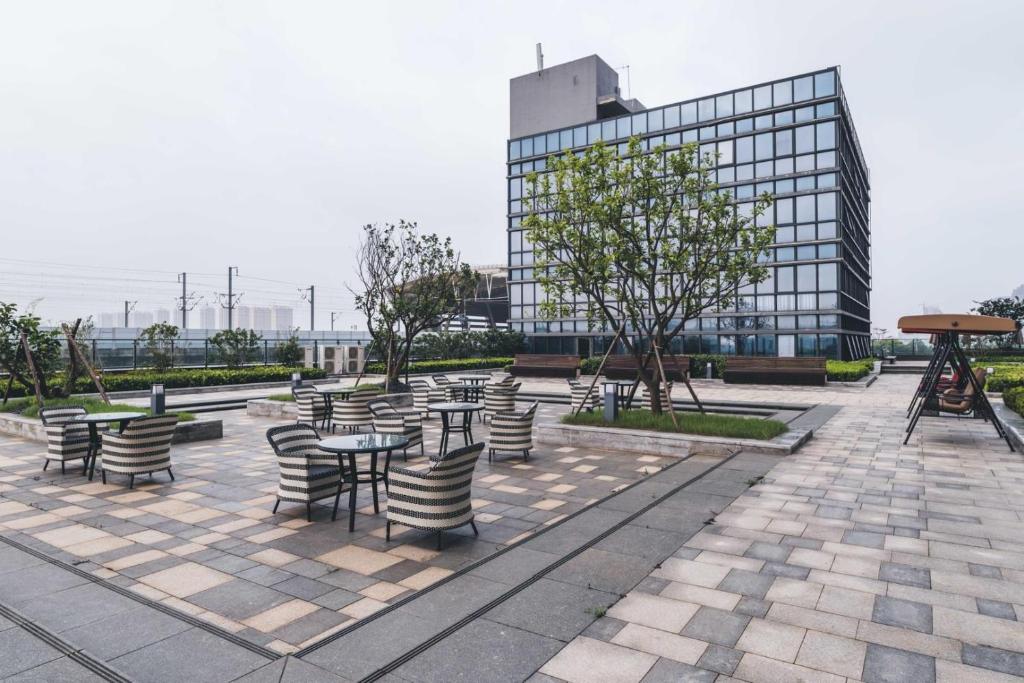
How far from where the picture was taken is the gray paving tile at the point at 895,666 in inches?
120

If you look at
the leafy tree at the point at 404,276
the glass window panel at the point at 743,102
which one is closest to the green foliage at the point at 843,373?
the leafy tree at the point at 404,276

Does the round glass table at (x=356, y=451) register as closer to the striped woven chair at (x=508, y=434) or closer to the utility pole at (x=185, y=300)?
the striped woven chair at (x=508, y=434)

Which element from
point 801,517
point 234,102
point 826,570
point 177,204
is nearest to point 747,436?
point 801,517

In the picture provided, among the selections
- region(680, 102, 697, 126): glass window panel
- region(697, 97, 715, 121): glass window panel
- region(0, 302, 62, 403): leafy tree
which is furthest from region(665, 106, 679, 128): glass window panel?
region(0, 302, 62, 403): leafy tree

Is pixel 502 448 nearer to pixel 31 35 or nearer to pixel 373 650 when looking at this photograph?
pixel 373 650

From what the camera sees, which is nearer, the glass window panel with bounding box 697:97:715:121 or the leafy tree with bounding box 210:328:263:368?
the leafy tree with bounding box 210:328:263:368

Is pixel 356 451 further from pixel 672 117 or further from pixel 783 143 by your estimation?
pixel 672 117

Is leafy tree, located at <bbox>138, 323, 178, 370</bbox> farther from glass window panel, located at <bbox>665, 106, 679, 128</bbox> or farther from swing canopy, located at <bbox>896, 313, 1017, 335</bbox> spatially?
glass window panel, located at <bbox>665, 106, 679, 128</bbox>

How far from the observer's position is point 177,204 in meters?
47.8

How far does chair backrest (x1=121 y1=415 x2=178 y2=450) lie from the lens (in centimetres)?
733

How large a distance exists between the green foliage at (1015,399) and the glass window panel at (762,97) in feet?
88.2

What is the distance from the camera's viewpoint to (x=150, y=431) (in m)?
7.41

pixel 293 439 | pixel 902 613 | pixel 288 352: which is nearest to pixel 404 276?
pixel 288 352

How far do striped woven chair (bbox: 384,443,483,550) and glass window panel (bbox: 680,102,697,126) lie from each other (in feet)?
124
